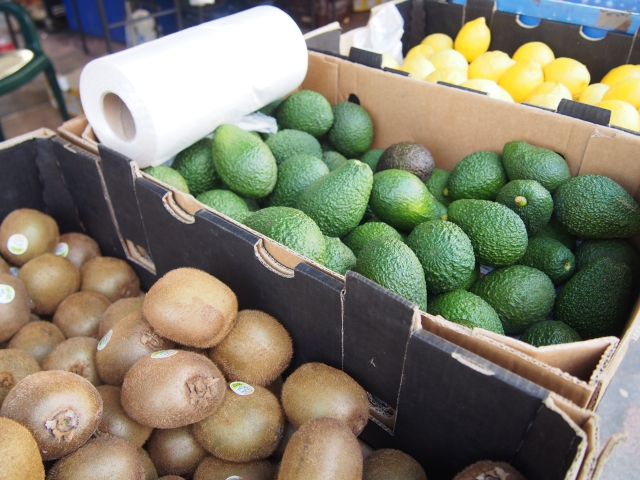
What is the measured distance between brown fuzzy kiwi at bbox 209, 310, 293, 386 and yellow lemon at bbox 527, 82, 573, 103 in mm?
1375

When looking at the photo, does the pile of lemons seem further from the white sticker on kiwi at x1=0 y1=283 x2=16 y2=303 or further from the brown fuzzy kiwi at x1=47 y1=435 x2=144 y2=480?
the white sticker on kiwi at x1=0 y1=283 x2=16 y2=303

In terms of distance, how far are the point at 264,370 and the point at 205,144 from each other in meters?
0.87

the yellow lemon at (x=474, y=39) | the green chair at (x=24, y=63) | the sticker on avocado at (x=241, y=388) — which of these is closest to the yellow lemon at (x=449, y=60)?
the yellow lemon at (x=474, y=39)

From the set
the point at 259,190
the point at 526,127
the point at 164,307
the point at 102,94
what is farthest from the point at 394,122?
the point at 164,307

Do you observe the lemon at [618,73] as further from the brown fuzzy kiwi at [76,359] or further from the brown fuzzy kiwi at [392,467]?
the brown fuzzy kiwi at [76,359]

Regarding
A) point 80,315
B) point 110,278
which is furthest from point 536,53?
point 80,315

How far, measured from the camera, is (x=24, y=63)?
291cm

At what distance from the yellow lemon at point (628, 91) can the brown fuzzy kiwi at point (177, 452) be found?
1808 millimetres

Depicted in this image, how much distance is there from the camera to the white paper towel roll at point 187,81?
4.45 ft

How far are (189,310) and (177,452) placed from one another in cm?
31

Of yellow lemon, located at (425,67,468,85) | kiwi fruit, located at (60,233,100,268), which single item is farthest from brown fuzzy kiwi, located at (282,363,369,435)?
yellow lemon, located at (425,67,468,85)

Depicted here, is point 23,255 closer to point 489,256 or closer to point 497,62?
point 489,256

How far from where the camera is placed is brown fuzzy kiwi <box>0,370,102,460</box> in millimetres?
878

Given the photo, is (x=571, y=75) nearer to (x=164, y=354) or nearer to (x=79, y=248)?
(x=164, y=354)
